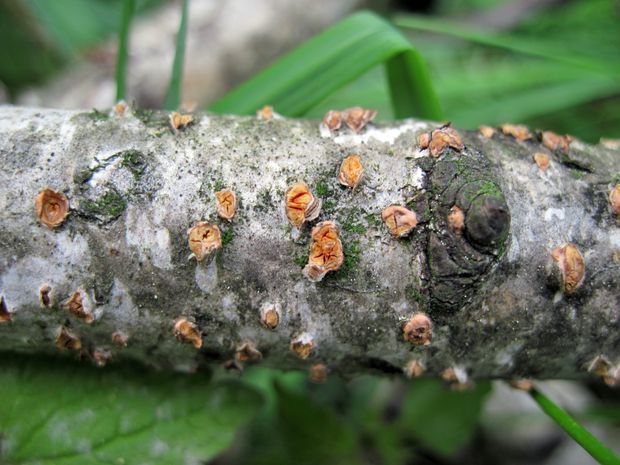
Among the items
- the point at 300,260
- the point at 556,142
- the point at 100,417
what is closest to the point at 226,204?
the point at 300,260

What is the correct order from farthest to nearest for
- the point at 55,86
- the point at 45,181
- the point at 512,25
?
1. the point at 512,25
2. the point at 55,86
3. the point at 45,181

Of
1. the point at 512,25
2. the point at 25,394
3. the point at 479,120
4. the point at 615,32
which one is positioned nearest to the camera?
the point at 25,394

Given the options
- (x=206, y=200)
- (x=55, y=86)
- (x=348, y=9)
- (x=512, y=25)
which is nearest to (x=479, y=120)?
(x=512, y=25)

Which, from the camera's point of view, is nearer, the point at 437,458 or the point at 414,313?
the point at 414,313

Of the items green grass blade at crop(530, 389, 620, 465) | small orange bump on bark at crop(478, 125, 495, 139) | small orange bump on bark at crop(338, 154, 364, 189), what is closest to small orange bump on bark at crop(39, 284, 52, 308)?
small orange bump on bark at crop(338, 154, 364, 189)

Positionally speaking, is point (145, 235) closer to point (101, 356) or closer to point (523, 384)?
point (101, 356)

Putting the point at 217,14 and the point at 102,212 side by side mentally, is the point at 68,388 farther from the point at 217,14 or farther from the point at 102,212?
the point at 217,14

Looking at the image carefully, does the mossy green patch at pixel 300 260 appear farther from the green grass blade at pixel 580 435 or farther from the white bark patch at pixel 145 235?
the green grass blade at pixel 580 435
